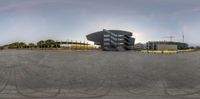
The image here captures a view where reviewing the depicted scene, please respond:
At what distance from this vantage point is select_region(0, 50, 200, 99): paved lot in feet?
30.8

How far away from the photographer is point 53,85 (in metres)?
10.3

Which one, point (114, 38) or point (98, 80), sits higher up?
point (114, 38)

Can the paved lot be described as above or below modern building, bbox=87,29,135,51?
below

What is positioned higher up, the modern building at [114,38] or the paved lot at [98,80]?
the modern building at [114,38]

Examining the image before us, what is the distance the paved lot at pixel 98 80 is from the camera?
369 inches

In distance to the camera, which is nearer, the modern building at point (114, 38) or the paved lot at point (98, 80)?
the paved lot at point (98, 80)

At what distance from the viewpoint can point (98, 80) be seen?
1078 cm

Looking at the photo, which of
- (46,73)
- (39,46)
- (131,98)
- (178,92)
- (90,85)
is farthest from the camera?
(39,46)

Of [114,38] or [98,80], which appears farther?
[114,38]

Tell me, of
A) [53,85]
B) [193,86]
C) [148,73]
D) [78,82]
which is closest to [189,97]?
[193,86]

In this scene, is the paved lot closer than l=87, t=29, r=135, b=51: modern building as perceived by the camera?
Yes

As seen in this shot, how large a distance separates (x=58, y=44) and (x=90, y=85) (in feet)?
75.9

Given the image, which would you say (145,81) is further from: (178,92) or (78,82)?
(78,82)

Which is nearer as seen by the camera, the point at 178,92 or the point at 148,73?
the point at 178,92
